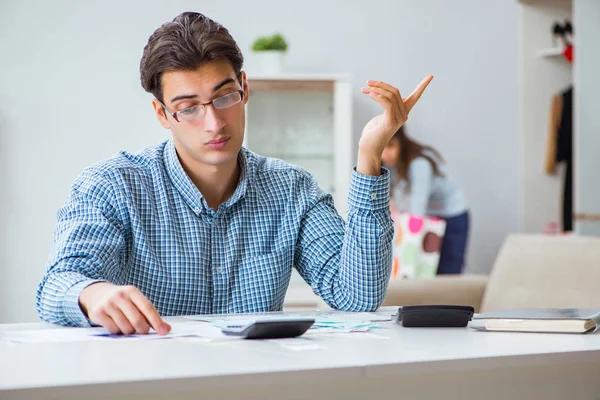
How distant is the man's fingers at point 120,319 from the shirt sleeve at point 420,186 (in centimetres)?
379

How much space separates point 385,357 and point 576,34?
3.78 m

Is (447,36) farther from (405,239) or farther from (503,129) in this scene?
(405,239)

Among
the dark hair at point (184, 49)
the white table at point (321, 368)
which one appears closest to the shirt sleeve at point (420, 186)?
the dark hair at point (184, 49)

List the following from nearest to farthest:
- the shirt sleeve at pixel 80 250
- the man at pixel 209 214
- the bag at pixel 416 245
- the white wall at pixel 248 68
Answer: the shirt sleeve at pixel 80 250, the man at pixel 209 214, the bag at pixel 416 245, the white wall at pixel 248 68

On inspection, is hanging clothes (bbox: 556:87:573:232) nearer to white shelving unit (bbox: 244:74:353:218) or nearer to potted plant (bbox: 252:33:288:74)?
white shelving unit (bbox: 244:74:353:218)

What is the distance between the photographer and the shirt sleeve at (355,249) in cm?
167

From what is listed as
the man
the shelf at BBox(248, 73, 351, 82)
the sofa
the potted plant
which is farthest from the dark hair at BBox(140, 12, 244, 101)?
the potted plant

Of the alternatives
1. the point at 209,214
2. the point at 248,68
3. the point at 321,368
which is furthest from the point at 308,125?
the point at 321,368

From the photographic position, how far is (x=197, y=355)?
1.03 meters

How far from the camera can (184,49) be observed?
1.69m

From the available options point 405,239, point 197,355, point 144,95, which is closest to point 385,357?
point 197,355

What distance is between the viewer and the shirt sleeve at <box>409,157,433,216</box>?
4910mm

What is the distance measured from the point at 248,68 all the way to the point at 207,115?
12.0 feet

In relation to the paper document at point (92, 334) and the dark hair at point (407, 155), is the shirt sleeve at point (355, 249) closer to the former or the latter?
the paper document at point (92, 334)
